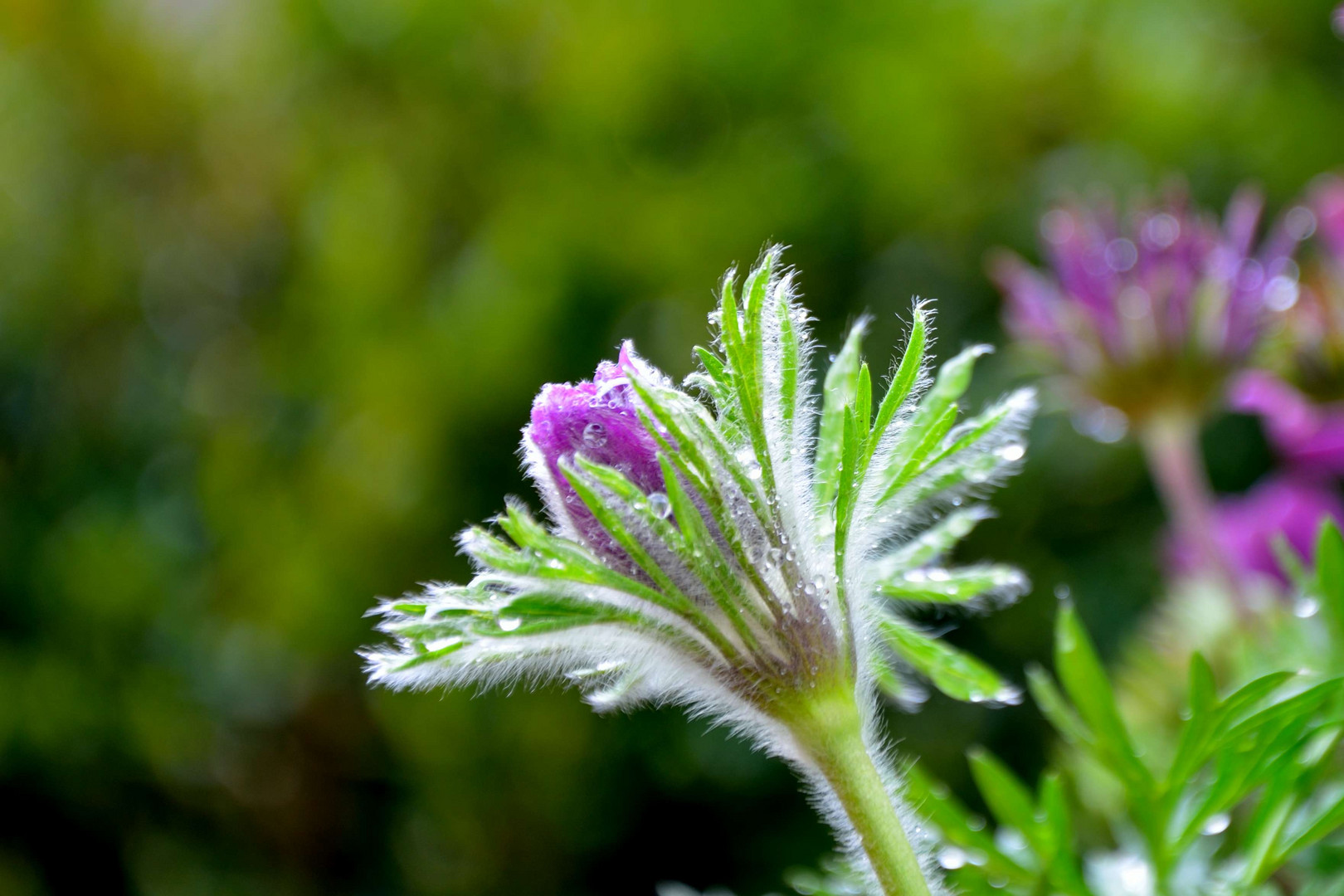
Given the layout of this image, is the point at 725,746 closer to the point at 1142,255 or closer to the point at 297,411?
the point at 1142,255

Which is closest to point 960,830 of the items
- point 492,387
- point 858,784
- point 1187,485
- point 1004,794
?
point 1004,794

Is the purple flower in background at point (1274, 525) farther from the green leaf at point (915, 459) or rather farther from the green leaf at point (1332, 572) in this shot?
the green leaf at point (915, 459)

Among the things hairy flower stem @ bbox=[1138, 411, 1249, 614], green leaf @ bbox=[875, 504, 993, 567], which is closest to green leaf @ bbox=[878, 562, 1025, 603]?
green leaf @ bbox=[875, 504, 993, 567]

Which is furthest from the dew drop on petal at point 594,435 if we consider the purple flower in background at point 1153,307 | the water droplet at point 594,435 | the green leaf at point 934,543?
the purple flower in background at point 1153,307

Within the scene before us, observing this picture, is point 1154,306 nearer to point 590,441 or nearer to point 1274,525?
point 1274,525

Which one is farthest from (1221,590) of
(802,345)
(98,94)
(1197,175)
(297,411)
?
(98,94)
